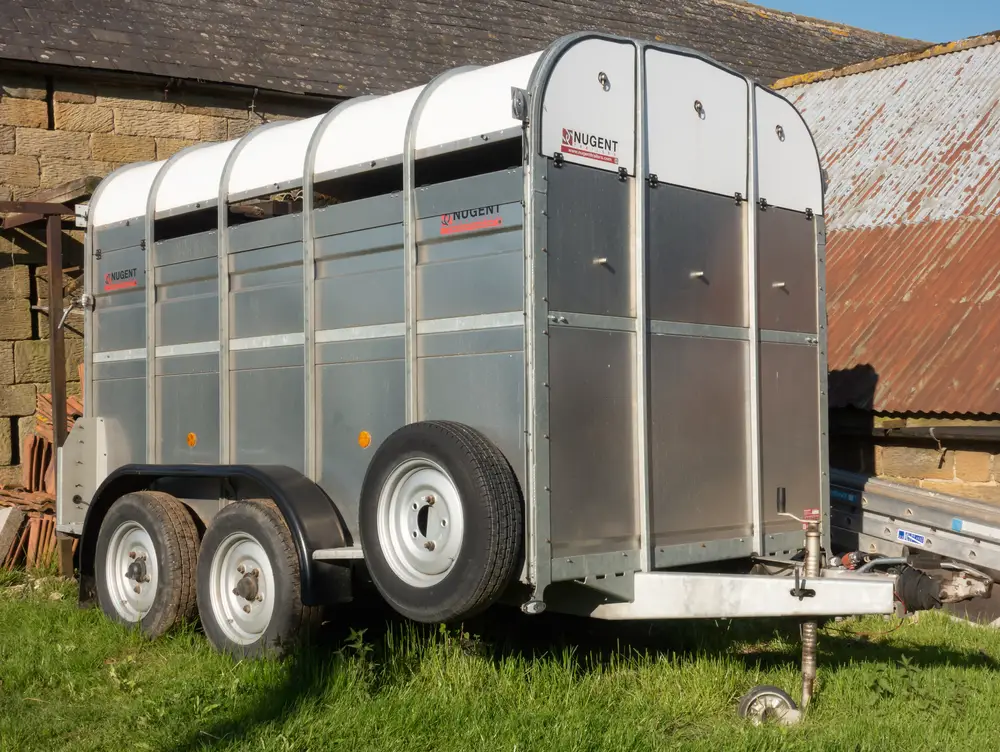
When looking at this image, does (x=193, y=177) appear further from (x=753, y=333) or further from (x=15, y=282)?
(x=15, y=282)

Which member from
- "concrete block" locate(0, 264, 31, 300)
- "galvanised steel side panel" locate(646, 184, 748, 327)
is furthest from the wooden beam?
"galvanised steel side panel" locate(646, 184, 748, 327)

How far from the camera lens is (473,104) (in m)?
5.72

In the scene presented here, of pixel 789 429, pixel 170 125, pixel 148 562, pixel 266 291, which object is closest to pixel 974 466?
pixel 789 429

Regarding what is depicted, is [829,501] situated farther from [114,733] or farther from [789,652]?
[114,733]

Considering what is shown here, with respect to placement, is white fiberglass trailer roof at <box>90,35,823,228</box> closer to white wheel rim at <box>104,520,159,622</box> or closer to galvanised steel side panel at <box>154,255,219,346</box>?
galvanised steel side panel at <box>154,255,219,346</box>

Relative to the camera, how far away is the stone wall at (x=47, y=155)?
424 inches

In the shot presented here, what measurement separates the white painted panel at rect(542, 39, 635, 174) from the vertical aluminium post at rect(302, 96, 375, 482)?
1.59 meters

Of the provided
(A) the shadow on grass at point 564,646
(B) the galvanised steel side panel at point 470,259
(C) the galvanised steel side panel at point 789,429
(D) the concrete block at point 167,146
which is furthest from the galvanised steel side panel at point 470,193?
(D) the concrete block at point 167,146

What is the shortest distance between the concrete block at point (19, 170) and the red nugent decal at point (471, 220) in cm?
660

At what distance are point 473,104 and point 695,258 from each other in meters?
1.41

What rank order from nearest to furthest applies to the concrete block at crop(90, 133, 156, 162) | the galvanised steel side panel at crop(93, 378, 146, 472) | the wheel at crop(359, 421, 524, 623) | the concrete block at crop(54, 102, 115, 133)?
the wheel at crop(359, 421, 524, 623) < the galvanised steel side panel at crop(93, 378, 146, 472) < the concrete block at crop(54, 102, 115, 133) < the concrete block at crop(90, 133, 156, 162)

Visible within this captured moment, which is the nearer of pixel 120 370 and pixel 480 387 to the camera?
pixel 480 387

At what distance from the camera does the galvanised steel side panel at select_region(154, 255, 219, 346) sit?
24.0ft

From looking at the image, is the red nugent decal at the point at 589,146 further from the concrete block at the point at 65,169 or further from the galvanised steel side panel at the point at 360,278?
the concrete block at the point at 65,169
